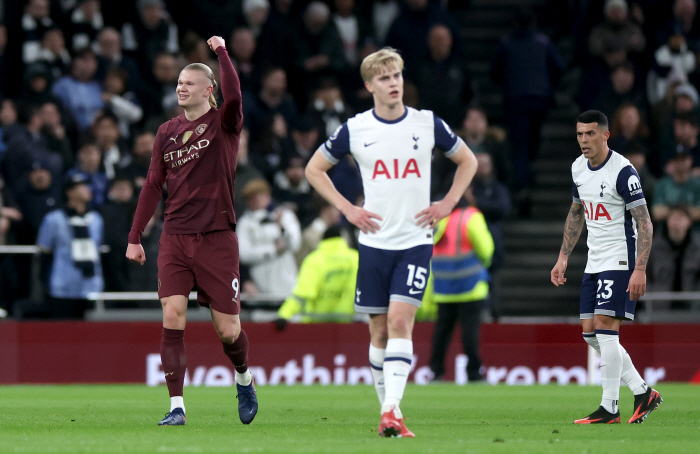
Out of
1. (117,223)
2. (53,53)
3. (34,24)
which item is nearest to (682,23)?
(53,53)

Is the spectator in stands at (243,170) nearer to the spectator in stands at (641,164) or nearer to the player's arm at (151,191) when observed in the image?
the spectator in stands at (641,164)

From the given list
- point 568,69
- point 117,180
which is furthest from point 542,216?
point 117,180

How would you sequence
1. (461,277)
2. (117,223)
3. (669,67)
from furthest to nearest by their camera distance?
(669,67)
(117,223)
(461,277)

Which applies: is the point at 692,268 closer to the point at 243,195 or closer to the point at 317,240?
the point at 317,240

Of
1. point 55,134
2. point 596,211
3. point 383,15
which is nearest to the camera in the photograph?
point 596,211

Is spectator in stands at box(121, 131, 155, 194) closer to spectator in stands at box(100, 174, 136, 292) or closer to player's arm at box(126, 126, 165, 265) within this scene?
spectator in stands at box(100, 174, 136, 292)

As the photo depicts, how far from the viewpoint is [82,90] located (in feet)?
57.5

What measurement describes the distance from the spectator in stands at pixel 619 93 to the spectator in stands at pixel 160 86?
6881 mm

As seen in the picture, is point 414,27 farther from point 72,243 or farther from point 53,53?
point 72,243

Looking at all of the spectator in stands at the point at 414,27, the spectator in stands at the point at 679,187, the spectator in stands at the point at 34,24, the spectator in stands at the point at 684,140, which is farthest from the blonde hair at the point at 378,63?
the spectator in stands at the point at 414,27

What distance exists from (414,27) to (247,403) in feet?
39.7

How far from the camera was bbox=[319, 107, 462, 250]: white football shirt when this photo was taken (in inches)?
316

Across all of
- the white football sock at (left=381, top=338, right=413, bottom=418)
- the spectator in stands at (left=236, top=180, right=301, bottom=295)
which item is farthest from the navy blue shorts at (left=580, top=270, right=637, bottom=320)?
the spectator in stands at (left=236, top=180, right=301, bottom=295)

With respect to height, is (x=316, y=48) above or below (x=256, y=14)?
below
